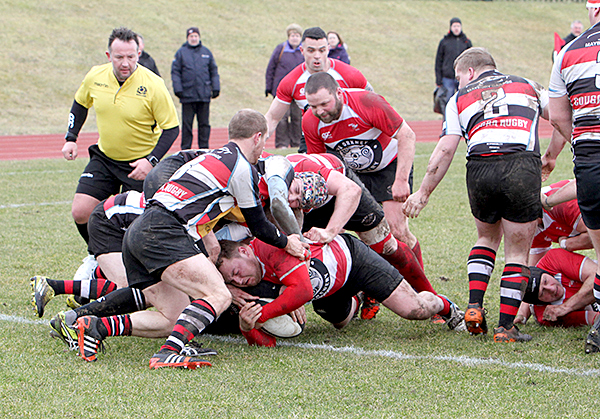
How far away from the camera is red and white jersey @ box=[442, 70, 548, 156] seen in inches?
173

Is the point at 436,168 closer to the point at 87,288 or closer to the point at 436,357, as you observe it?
the point at 436,357

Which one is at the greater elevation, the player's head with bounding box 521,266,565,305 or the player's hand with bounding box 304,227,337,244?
the player's hand with bounding box 304,227,337,244

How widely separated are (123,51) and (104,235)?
191 cm

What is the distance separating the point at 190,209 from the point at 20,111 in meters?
19.5

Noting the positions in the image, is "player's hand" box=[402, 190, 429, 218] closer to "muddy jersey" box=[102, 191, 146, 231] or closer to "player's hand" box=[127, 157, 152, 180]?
"muddy jersey" box=[102, 191, 146, 231]

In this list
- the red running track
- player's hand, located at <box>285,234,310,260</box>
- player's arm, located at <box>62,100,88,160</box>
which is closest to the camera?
player's hand, located at <box>285,234,310,260</box>

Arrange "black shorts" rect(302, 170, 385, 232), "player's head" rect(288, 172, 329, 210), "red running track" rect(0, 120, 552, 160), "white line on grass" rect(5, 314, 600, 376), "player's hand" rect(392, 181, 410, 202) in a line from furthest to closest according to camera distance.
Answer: "red running track" rect(0, 120, 552, 160), "player's hand" rect(392, 181, 410, 202), "black shorts" rect(302, 170, 385, 232), "player's head" rect(288, 172, 329, 210), "white line on grass" rect(5, 314, 600, 376)

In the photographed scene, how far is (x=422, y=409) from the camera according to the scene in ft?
10.5

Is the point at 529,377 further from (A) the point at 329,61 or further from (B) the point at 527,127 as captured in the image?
(A) the point at 329,61

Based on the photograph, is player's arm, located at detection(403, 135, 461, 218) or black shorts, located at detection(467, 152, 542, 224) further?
player's arm, located at detection(403, 135, 461, 218)

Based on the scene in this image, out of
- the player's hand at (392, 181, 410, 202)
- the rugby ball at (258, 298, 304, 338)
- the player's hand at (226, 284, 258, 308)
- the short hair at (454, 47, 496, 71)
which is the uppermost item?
the short hair at (454, 47, 496, 71)

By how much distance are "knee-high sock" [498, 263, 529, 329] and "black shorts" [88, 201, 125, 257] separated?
2.61 m

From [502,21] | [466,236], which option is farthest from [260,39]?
[466,236]

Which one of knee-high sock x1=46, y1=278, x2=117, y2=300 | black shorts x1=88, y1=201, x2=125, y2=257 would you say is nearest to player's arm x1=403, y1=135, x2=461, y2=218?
black shorts x1=88, y1=201, x2=125, y2=257
